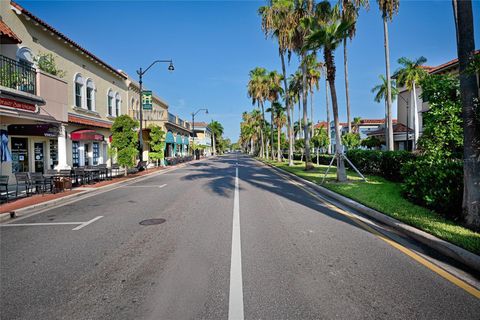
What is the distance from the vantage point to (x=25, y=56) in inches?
595

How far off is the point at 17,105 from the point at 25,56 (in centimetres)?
679

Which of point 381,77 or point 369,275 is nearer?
point 369,275

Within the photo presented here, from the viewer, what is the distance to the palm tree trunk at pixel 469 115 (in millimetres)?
5668

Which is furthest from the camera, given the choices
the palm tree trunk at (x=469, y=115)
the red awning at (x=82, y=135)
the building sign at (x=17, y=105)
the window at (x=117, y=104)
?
the window at (x=117, y=104)

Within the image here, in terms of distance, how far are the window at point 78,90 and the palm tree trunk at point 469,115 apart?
21.8 metres

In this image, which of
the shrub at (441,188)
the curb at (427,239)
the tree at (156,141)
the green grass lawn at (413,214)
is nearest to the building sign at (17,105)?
the curb at (427,239)

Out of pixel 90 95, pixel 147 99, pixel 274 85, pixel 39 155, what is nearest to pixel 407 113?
pixel 274 85

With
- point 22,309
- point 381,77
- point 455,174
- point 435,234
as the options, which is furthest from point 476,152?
point 381,77

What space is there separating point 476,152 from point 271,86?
38.0m

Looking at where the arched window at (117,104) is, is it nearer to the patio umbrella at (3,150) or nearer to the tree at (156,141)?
the tree at (156,141)

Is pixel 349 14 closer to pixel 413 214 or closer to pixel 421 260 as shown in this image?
pixel 413 214

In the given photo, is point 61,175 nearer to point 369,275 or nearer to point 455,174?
point 369,275

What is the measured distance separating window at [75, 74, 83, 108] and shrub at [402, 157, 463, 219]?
21348 mm

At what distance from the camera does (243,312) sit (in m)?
3.05
